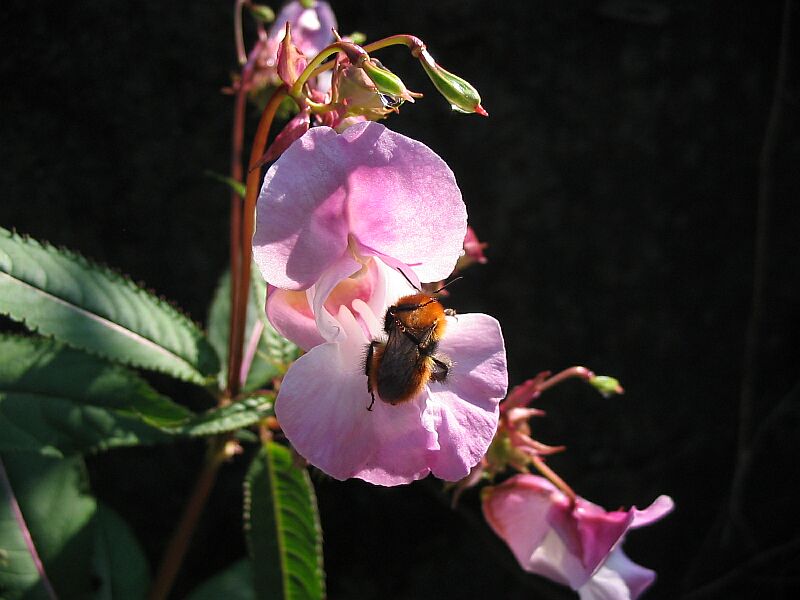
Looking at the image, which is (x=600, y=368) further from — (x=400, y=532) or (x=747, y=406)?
(x=400, y=532)

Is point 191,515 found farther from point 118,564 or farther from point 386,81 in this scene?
point 386,81

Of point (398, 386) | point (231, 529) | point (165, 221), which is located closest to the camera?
point (398, 386)

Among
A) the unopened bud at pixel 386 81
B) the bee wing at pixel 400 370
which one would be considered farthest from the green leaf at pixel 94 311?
the unopened bud at pixel 386 81

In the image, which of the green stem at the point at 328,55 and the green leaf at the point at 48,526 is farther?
the green leaf at the point at 48,526

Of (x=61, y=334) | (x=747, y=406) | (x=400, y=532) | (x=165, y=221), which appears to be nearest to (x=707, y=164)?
(x=747, y=406)

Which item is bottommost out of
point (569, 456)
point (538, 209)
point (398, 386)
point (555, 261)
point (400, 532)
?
point (400, 532)

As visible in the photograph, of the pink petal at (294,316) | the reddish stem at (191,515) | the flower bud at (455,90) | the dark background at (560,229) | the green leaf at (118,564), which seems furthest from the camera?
the dark background at (560,229)

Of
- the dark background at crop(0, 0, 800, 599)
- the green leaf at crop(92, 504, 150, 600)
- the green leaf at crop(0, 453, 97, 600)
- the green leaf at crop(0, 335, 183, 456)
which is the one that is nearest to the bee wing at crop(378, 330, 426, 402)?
the green leaf at crop(0, 335, 183, 456)

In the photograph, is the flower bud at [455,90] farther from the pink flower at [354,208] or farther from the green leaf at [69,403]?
the green leaf at [69,403]
